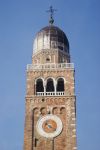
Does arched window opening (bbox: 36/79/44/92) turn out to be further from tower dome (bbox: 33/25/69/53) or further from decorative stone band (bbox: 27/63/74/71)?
tower dome (bbox: 33/25/69/53)

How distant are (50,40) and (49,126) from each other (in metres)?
9.48

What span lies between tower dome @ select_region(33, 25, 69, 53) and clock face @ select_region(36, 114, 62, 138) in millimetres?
7962

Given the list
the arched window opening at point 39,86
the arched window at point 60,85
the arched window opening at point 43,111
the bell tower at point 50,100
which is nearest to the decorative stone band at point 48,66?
the bell tower at point 50,100

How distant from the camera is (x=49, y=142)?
34.8 meters

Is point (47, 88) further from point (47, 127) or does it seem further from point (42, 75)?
point (47, 127)

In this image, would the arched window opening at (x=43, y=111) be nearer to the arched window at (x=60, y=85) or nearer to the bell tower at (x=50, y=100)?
the bell tower at (x=50, y=100)

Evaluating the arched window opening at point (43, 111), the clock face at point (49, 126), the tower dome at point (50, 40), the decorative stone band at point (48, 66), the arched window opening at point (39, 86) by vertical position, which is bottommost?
A: the clock face at point (49, 126)

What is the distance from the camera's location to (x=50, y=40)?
4094 centimetres

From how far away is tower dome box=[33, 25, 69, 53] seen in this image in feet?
134

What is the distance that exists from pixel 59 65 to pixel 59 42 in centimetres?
322

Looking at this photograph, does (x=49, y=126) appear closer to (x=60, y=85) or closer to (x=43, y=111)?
(x=43, y=111)

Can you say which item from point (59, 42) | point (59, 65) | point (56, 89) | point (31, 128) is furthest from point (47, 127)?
point (59, 42)

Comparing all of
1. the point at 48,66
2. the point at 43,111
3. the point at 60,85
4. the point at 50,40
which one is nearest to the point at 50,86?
the point at 60,85

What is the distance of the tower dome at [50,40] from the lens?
40.8 m
